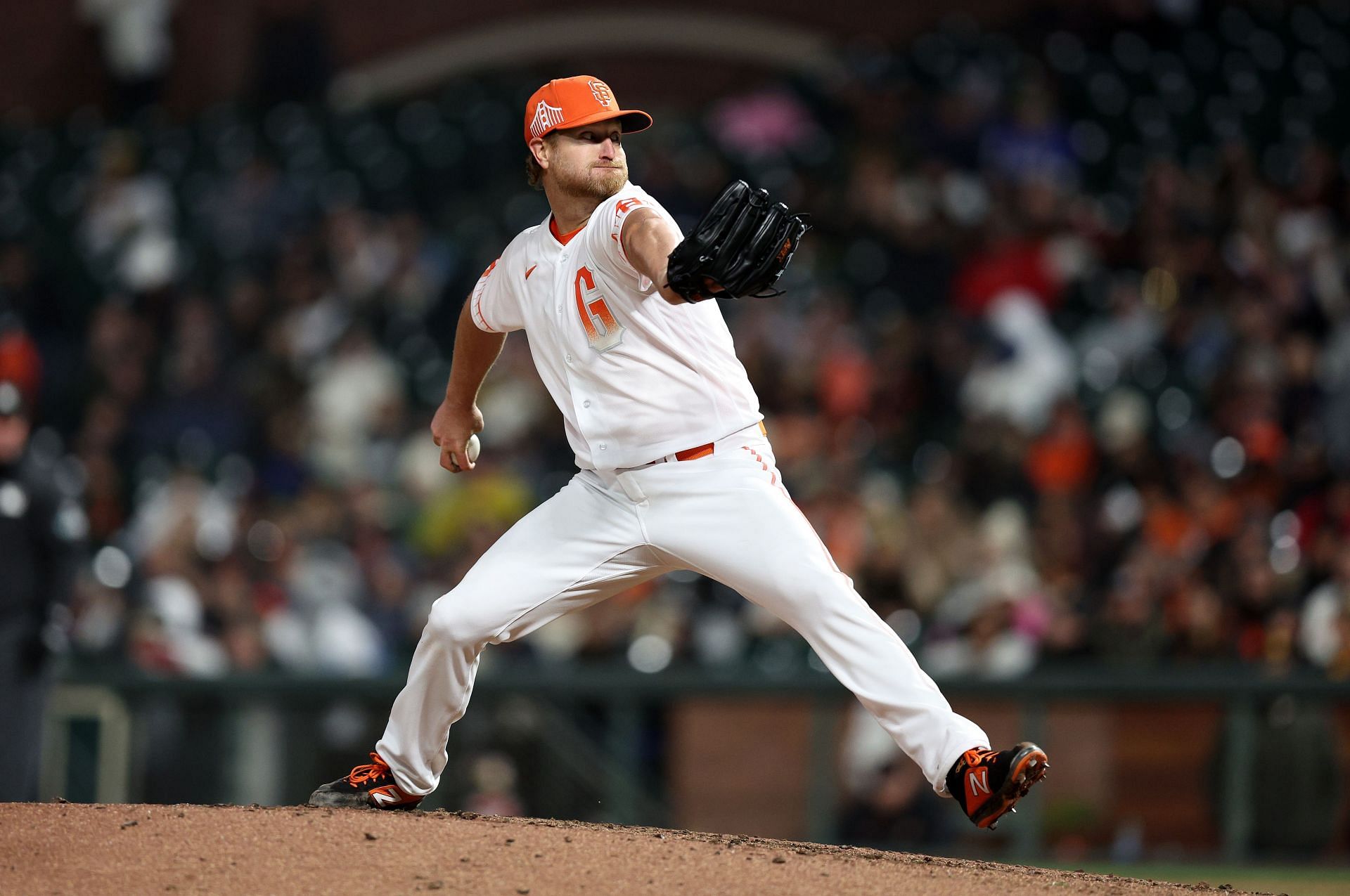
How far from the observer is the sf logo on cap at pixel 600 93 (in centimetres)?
436

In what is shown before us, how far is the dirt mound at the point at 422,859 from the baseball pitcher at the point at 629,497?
0.91ft

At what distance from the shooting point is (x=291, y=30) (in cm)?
1473

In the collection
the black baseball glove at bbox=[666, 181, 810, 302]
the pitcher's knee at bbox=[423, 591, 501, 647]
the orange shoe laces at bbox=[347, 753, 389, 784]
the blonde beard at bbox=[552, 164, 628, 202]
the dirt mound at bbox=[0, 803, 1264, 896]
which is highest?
the blonde beard at bbox=[552, 164, 628, 202]

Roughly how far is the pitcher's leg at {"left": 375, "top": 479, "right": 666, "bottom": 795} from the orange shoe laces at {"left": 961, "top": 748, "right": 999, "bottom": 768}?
90 centimetres

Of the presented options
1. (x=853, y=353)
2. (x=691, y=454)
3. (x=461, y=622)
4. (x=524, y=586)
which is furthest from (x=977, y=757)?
(x=853, y=353)

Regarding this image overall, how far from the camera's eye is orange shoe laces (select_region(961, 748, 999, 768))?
403 centimetres

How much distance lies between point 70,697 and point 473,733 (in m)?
1.79

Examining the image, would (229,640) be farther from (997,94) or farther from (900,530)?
(997,94)

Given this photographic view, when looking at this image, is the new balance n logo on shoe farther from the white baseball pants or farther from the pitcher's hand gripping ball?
the pitcher's hand gripping ball

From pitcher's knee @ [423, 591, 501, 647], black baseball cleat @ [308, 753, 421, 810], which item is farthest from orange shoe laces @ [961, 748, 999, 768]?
black baseball cleat @ [308, 753, 421, 810]

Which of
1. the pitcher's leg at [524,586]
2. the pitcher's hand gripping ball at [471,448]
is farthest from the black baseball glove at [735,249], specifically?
the pitcher's hand gripping ball at [471,448]

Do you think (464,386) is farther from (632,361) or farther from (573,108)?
(573,108)

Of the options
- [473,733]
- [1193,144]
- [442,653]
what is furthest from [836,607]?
[1193,144]

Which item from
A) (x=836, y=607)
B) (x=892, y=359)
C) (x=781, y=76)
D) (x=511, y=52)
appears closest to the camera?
(x=836, y=607)
